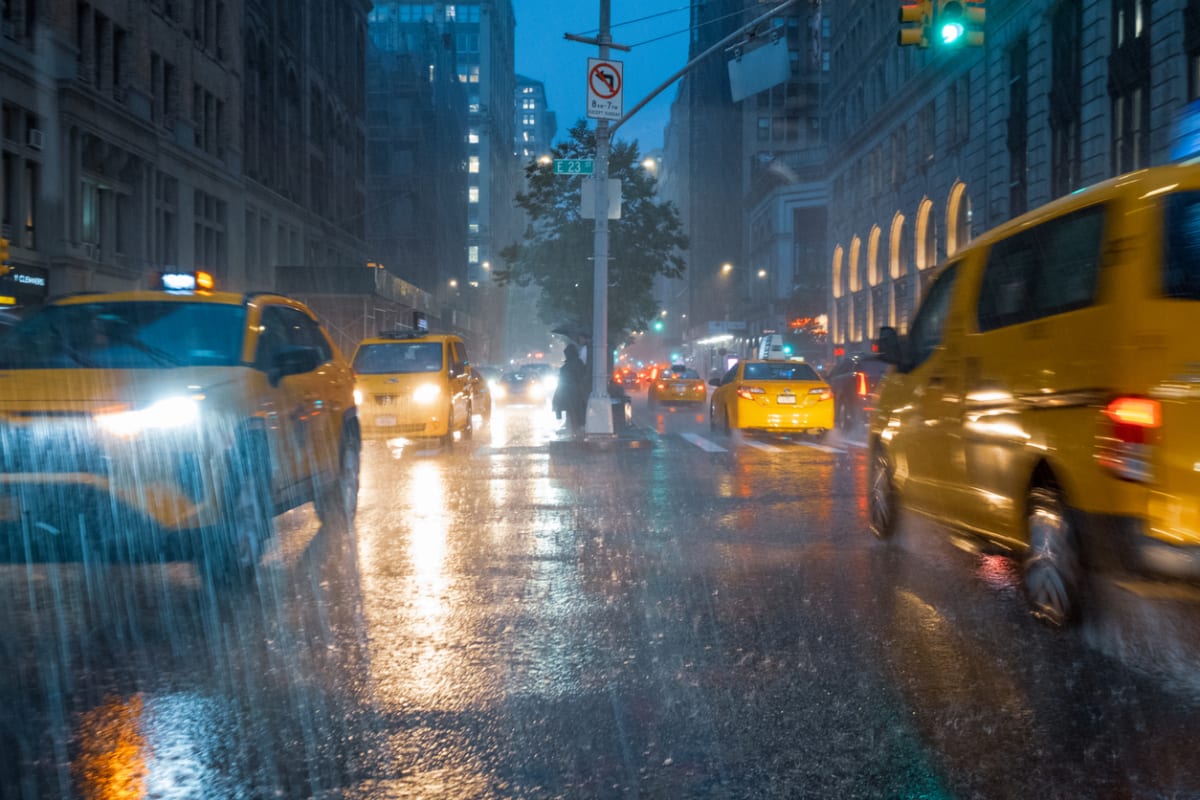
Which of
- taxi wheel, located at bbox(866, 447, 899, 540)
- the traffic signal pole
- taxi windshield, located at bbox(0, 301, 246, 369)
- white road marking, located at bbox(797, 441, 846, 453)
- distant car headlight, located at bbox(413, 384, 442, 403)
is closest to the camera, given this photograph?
taxi windshield, located at bbox(0, 301, 246, 369)

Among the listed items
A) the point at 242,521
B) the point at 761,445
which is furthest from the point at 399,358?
the point at 242,521

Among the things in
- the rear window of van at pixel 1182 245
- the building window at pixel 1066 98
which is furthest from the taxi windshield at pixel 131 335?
the building window at pixel 1066 98

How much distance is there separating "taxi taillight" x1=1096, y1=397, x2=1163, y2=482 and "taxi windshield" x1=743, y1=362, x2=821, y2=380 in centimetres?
1564

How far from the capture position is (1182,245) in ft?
16.5

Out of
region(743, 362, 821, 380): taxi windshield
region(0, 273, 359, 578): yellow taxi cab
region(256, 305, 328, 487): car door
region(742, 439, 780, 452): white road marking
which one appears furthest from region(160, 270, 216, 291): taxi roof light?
region(743, 362, 821, 380): taxi windshield

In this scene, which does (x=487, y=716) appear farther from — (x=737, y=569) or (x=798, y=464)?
(x=798, y=464)

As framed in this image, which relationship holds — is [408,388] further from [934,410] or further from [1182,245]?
[1182,245]

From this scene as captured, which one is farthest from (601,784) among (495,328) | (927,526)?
(495,328)

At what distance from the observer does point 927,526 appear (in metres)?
9.73

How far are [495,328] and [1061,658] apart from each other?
399 feet

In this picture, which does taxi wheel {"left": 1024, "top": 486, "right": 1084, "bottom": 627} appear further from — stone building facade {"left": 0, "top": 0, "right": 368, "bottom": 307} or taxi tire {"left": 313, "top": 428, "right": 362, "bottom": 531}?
stone building facade {"left": 0, "top": 0, "right": 368, "bottom": 307}

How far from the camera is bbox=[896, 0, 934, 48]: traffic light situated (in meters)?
14.3

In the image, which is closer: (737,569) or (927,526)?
(737,569)

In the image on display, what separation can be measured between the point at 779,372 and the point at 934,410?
1355 centimetres
